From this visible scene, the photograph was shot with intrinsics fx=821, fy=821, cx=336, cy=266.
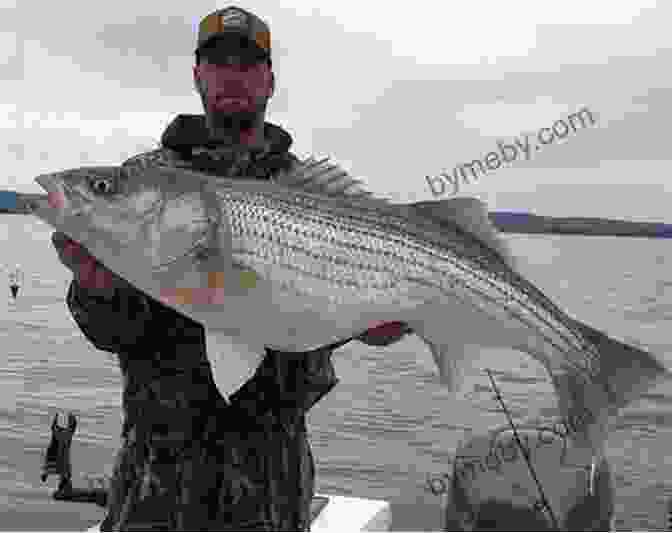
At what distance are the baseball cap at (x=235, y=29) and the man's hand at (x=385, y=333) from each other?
1.62m

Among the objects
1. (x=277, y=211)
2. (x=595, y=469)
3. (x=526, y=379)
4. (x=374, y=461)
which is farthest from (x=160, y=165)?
(x=526, y=379)

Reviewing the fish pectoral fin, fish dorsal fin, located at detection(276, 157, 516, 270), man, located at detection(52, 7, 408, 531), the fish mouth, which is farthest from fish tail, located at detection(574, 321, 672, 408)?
the fish mouth

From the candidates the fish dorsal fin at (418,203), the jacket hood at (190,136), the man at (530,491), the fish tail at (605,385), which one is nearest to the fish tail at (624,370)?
the fish tail at (605,385)

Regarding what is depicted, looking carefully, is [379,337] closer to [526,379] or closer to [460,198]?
[460,198]

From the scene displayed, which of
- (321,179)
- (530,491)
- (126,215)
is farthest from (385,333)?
(530,491)

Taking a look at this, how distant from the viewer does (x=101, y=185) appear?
3459 millimetres

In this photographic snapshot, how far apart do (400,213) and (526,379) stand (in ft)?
71.4

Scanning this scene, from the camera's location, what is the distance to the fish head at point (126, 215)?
135 inches

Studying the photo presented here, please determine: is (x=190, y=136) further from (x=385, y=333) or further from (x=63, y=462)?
(x=63, y=462)

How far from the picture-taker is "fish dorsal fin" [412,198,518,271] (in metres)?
4.00

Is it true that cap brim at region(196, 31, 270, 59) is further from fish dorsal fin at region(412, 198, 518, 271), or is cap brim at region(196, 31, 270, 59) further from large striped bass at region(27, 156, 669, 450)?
fish dorsal fin at region(412, 198, 518, 271)

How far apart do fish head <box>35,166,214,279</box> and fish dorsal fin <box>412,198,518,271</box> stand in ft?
3.71

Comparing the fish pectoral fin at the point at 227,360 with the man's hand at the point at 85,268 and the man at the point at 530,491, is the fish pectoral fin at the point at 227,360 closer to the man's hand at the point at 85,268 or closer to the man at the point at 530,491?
the man's hand at the point at 85,268

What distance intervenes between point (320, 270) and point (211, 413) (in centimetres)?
111
